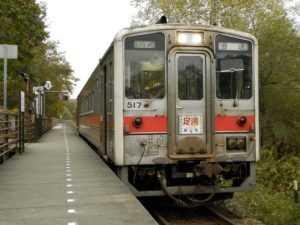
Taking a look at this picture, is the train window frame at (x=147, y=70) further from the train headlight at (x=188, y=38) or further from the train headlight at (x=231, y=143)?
the train headlight at (x=231, y=143)

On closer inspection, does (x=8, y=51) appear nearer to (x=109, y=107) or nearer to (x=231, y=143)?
(x=109, y=107)

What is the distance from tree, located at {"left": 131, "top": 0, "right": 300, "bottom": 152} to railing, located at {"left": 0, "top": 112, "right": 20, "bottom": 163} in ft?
48.1

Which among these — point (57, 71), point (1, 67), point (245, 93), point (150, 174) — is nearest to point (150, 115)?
point (150, 174)

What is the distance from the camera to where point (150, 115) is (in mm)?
8758

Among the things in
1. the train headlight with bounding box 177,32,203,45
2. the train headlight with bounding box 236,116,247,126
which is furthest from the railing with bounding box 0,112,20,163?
the train headlight with bounding box 236,116,247,126

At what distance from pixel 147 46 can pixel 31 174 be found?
161 inches

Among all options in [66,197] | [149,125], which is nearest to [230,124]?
[149,125]

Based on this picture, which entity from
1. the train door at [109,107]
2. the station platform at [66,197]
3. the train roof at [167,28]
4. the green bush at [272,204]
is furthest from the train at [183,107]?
the green bush at [272,204]

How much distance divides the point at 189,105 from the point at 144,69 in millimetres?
953

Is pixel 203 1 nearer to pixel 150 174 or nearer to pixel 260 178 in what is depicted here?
pixel 260 178

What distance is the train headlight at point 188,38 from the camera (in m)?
8.93

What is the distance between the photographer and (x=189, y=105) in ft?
29.1

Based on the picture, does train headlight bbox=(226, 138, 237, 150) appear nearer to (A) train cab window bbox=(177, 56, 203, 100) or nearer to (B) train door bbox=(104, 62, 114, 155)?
(A) train cab window bbox=(177, 56, 203, 100)

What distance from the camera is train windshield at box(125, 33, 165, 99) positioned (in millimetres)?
8812
